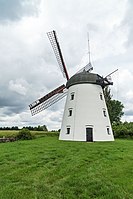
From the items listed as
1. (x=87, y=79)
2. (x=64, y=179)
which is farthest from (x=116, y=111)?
(x=64, y=179)

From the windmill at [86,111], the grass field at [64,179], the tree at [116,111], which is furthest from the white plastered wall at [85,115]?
the tree at [116,111]

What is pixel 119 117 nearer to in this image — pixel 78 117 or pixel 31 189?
pixel 78 117

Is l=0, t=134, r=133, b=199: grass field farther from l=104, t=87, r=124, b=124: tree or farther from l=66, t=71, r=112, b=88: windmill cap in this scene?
l=104, t=87, r=124, b=124: tree

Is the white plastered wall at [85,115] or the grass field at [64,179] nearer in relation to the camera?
the grass field at [64,179]

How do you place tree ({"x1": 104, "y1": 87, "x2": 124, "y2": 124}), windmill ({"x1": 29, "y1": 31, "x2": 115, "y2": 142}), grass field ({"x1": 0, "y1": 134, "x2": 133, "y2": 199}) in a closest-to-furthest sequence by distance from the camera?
grass field ({"x1": 0, "y1": 134, "x2": 133, "y2": 199}), windmill ({"x1": 29, "y1": 31, "x2": 115, "y2": 142}), tree ({"x1": 104, "y1": 87, "x2": 124, "y2": 124})

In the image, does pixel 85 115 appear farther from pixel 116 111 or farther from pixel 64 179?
pixel 116 111

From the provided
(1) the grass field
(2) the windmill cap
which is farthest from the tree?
(1) the grass field

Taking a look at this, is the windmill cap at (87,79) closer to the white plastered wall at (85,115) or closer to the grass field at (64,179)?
the white plastered wall at (85,115)

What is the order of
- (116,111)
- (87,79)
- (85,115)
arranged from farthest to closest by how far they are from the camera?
(116,111), (87,79), (85,115)

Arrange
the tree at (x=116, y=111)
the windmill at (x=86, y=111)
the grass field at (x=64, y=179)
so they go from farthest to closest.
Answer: the tree at (x=116, y=111) → the windmill at (x=86, y=111) → the grass field at (x=64, y=179)

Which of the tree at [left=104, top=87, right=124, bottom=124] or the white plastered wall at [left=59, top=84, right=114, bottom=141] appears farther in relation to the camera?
the tree at [left=104, top=87, right=124, bottom=124]

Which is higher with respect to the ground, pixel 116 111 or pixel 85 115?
pixel 116 111

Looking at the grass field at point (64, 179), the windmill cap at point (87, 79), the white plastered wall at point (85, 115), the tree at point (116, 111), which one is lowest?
the grass field at point (64, 179)

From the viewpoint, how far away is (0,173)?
898cm
